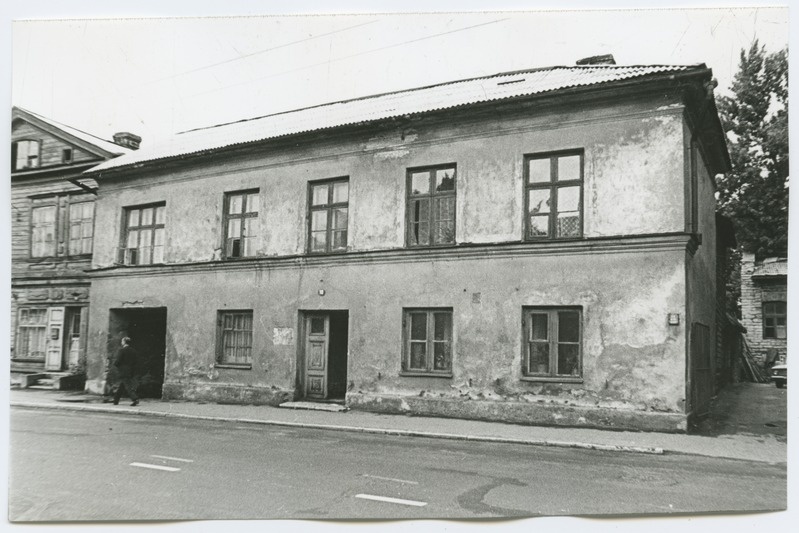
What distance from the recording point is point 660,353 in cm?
1093

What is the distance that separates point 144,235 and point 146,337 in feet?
8.71

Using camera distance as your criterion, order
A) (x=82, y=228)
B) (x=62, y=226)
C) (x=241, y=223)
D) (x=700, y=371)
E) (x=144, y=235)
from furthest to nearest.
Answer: (x=82, y=228) → (x=62, y=226) → (x=144, y=235) → (x=241, y=223) → (x=700, y=371)

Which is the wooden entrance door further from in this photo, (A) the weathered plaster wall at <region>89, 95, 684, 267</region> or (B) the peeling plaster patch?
(B) the peeling plaster patch

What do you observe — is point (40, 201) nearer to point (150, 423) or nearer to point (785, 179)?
point (150, 423)

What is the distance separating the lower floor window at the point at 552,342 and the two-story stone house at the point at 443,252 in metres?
0.04

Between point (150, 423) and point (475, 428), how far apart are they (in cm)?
604

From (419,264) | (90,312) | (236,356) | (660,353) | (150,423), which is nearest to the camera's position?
(660,353)

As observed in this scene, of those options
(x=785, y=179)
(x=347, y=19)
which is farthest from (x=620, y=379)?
(x=347, y=19)

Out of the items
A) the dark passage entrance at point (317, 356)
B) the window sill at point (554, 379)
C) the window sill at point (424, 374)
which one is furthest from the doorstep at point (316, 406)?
the window sill at point (554, 379)

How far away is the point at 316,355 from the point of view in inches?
577

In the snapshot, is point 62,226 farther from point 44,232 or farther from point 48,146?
point 48,146

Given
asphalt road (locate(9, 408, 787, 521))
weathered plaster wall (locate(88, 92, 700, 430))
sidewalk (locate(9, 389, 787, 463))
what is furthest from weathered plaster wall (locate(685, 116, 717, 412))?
asphalt road (locate(9, 408, 787, 521))

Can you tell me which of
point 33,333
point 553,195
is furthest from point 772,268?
point 33,333

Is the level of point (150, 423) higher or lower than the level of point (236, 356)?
lower
